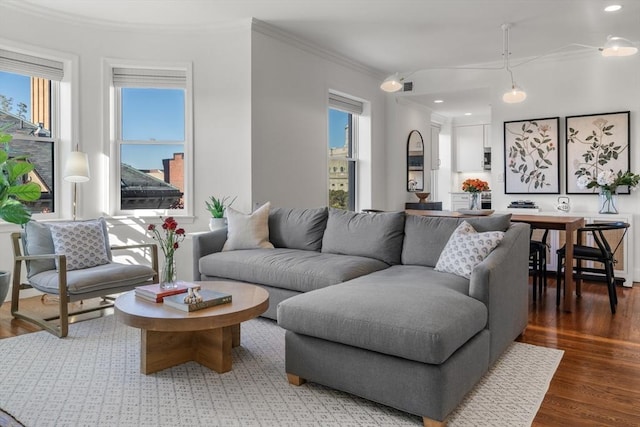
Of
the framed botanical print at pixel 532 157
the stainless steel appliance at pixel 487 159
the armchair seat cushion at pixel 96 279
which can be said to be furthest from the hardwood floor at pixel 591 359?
the stainless steel appliance at pixel 487 159

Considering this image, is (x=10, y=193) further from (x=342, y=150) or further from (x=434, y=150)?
(x=434, y=150)

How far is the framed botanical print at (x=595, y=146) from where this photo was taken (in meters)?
5.27

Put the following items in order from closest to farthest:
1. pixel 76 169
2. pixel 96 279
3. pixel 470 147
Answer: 1. pixel 96 279
2. pixel 76 169
3. pixel 470 147

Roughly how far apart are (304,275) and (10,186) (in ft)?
7.98

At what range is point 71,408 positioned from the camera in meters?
2.18

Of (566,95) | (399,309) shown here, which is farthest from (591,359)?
(566,95)

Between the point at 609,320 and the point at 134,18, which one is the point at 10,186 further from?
the point at 609,320

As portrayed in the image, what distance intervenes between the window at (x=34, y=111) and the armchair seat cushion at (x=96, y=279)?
4.88ft

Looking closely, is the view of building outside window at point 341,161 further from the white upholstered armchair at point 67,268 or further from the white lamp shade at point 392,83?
the white upholstered armchair at point 67,268

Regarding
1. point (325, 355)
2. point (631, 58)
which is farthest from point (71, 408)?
point (631, 58)

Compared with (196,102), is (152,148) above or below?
below

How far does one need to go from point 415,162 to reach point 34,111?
5.28 metres

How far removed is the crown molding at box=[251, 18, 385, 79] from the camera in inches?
191

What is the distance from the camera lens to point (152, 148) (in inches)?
199
